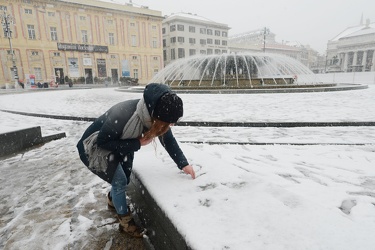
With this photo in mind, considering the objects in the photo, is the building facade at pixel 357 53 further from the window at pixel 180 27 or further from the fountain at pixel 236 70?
the fountain at pixel 236 70

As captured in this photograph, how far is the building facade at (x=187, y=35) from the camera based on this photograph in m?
47.7

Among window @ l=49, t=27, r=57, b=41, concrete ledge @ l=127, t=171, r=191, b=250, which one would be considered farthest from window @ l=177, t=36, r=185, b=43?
concrete ledge @ l=127, t=171, r=191, b=250

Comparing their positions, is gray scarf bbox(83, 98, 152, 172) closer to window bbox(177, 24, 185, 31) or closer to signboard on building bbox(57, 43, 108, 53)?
signboard on building bbox(57, 43, 108, 53)

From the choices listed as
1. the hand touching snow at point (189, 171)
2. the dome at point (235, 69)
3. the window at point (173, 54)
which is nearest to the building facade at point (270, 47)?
the window at point (173, 54)

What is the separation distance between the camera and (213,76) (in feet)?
54.5

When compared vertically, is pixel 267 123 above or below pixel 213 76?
below

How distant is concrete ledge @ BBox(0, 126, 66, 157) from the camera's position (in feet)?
12.1

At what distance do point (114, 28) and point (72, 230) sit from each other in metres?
40.8

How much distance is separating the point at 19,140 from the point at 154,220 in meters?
3.47

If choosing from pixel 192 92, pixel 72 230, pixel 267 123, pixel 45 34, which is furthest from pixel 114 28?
pixel 72 230

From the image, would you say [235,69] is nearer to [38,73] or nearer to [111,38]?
[111,38]

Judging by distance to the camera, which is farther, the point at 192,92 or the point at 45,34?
the point at 45,34

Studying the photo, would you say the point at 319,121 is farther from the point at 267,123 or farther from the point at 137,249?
the point at 137,249

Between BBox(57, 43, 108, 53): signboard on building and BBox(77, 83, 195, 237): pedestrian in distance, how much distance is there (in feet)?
124
